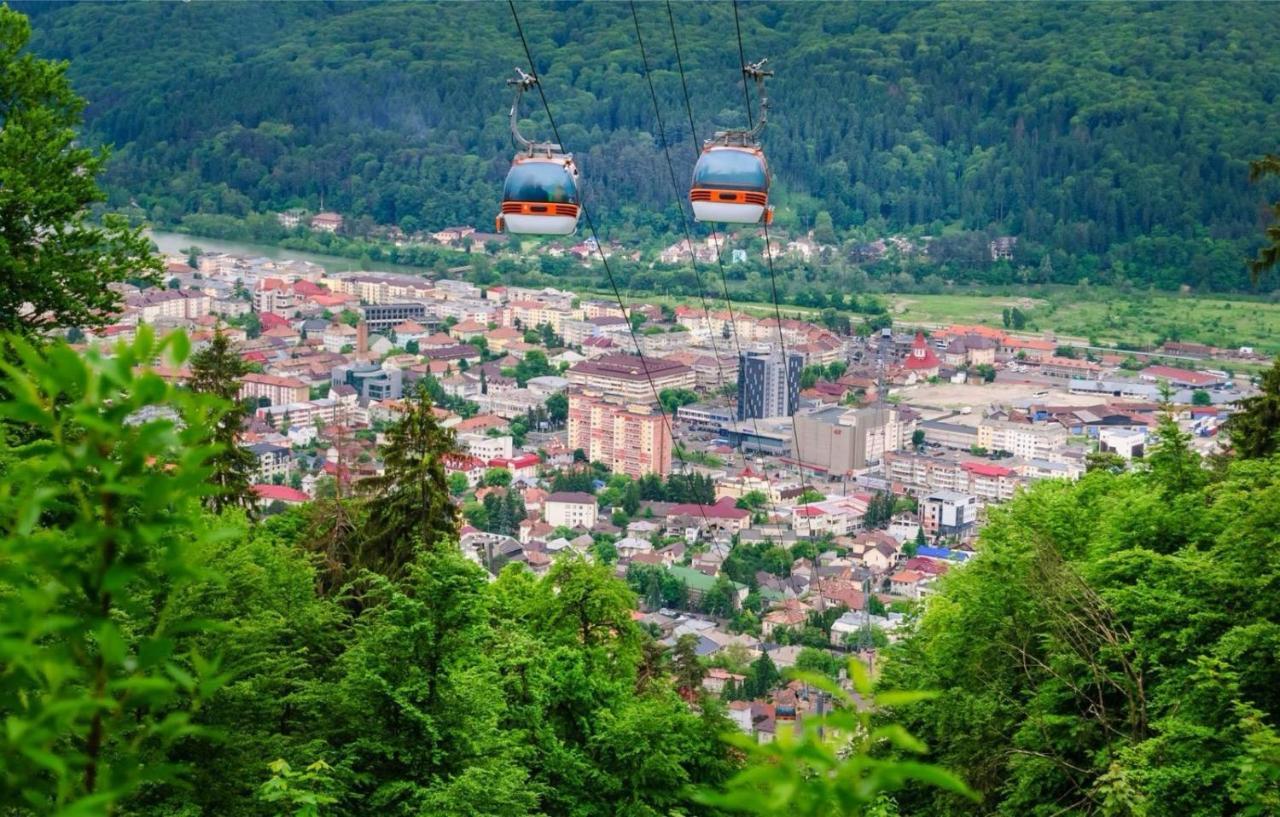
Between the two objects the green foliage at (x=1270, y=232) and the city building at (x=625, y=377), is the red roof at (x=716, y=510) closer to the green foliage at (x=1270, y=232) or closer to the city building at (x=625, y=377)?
the city building at (x=625, y=377)

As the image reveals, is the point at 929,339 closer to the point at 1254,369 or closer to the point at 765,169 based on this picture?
the point at 1254,369

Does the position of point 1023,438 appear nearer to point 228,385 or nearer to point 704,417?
point 704,417

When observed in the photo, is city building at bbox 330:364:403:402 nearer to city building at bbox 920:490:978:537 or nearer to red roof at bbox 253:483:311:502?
red roof at bbox 253:483:311:502

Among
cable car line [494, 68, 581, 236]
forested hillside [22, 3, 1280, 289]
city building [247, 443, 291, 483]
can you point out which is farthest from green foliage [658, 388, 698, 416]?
cable car line [494, 68, 581, 236]

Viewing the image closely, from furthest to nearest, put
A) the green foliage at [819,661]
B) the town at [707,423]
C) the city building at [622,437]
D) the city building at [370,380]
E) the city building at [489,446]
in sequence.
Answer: the city building at [370,380]
the city building at [622,437]
the city building at [489,446]
the town at [707,423]
the green foliage at [819,661]

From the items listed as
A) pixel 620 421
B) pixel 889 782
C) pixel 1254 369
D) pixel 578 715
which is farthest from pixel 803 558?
pixel 889 782

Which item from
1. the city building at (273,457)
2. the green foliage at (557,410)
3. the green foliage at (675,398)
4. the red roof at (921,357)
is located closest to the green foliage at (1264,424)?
the city building at (273,457)

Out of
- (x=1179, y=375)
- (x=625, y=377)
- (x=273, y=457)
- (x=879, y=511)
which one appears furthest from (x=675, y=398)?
(x=1179, y=375)
